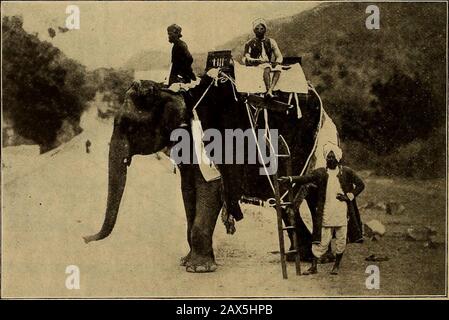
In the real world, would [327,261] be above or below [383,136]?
below

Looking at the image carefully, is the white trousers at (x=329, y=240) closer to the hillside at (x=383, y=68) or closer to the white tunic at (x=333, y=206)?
the white tunic at (x=333, y=206)

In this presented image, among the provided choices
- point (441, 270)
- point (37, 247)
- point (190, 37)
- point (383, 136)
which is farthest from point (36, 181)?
point (441, 270)

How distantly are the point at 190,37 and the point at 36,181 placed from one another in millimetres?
1815

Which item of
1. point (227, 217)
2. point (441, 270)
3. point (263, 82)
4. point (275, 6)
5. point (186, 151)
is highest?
point (275, 6)

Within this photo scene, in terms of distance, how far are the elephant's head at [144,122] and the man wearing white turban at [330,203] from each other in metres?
1.04

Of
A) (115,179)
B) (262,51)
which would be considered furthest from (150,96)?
(262,51)

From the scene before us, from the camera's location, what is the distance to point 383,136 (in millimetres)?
7086

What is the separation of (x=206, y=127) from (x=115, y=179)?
35.0 inches

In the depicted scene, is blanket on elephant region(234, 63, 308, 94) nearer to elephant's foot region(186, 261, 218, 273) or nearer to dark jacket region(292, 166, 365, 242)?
dark jacket region(292, 166, 365, 242)

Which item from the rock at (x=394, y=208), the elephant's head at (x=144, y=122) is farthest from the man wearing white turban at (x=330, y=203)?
the elephant's head at (x=144, y=122)

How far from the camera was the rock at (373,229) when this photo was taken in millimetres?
7074

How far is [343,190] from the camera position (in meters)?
6.92

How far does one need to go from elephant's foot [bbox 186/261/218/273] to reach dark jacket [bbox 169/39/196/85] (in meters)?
1.55

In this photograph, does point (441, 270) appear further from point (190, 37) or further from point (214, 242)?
point (190, 37)
